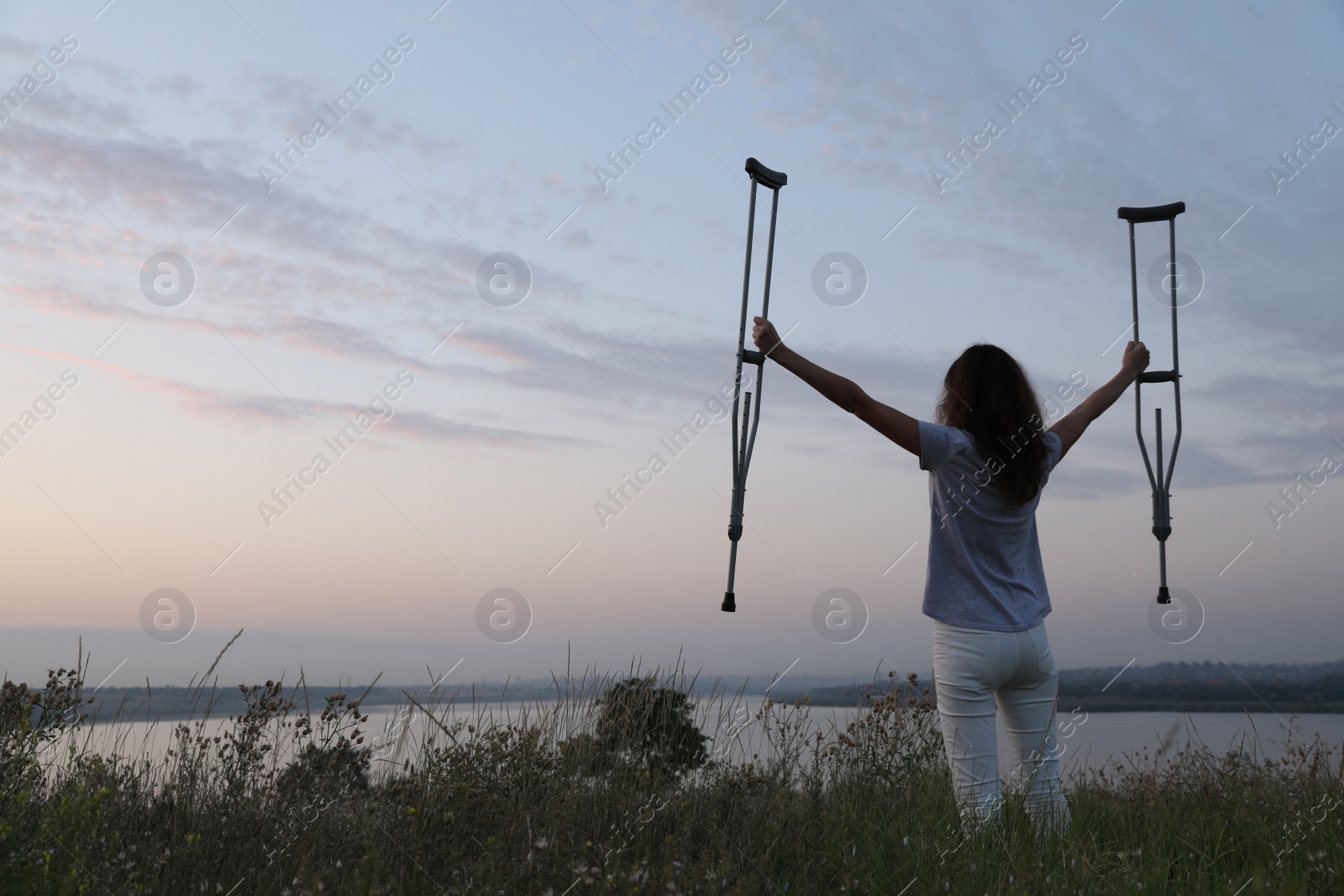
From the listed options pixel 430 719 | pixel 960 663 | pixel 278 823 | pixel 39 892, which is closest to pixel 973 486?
pixel 960 663

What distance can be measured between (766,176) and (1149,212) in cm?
235

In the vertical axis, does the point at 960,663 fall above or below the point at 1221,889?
above

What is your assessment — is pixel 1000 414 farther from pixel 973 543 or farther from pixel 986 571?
pixel 986 571

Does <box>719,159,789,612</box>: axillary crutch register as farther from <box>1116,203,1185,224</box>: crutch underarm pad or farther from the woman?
<box>1116,203,1185,224</box>: crutch underarm pad

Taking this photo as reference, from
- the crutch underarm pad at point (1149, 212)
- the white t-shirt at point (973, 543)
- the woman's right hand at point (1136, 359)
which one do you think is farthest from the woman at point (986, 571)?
the crutch underarm pad at point (1149, 212)

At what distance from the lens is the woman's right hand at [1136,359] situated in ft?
16.8

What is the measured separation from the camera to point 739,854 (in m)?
3.86

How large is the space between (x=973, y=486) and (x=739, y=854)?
1784mm

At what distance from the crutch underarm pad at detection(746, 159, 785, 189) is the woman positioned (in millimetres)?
1366

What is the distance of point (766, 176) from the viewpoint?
5102mm

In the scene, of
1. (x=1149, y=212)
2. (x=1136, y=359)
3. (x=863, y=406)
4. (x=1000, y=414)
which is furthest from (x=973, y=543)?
(x=1149, y=212)

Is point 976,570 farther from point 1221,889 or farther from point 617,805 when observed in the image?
point 617,805

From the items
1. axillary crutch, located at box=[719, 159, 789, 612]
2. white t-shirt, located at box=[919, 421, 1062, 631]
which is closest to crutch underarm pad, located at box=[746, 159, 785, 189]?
axillary crutch, located at box=[719, 159, 789, 612]

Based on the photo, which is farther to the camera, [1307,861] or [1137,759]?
[1137,759]
